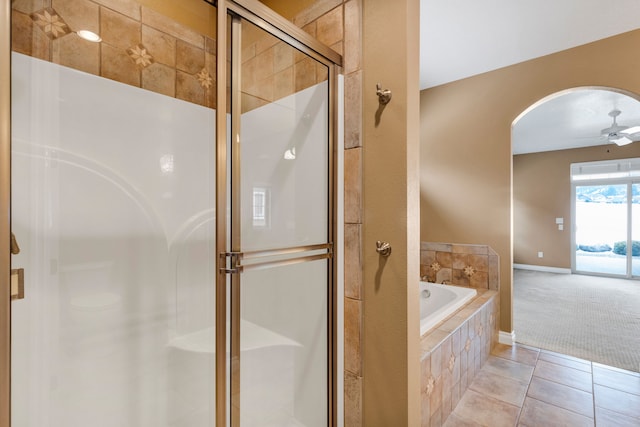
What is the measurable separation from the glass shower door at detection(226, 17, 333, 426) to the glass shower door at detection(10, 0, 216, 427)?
124mm

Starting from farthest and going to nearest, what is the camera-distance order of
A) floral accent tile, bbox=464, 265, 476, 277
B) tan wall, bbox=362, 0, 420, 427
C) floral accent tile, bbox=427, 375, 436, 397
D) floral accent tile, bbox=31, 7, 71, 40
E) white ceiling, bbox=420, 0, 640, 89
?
floral accent tile, bbox=464, 265, 476, 277, white ceiling, bbox=420, 0, 640, 89, floral accent tile, bbox=427, 375, 436, 397, tan wall, bbox=362, 0, 420, 427, floral accent tile, bbox=31, 7, 71, 40

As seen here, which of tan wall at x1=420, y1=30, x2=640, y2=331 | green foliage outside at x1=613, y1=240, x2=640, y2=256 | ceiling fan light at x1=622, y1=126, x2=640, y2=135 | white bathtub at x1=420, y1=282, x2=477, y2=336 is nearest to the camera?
tan wall at x1=420, y1=30, x2=640, y2=331

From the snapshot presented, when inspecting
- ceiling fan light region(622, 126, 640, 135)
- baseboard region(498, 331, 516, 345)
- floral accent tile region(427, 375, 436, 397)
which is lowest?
baseboard region(498, 331, 516, 345)

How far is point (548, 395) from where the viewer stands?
2002 millimetres

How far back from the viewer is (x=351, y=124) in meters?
1.44

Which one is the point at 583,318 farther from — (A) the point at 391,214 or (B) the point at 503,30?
(A) the point at 391,214

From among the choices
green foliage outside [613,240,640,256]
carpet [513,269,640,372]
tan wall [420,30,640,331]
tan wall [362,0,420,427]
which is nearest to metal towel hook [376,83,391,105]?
tan wall [362,0,420,427]

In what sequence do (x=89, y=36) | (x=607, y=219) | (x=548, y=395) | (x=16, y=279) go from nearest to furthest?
(x=16, y=279)
(x=89, y=36)
(x=548, y=395)
(x=607, y=219)

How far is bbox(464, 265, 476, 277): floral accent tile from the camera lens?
9.88 ft

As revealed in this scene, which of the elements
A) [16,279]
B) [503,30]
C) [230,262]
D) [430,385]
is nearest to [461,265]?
[430,385]

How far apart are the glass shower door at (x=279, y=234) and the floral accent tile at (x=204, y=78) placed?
14cm

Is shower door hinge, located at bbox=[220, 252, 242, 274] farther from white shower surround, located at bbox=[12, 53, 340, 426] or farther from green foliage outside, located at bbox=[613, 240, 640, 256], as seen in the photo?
green foliage outside, located at bbox=[613, 240, 640, 256]

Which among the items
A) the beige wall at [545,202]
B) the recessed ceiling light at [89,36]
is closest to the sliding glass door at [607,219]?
the beige wall at [545,202]

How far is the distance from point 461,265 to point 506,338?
740 mm
